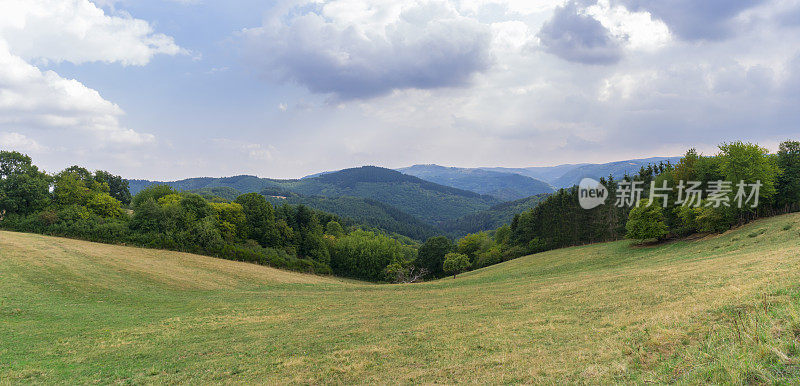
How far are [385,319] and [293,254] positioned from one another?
61475mm

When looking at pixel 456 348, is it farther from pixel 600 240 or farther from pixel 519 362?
pixel 600 240

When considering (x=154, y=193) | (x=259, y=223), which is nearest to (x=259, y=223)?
(x=259, y=223)

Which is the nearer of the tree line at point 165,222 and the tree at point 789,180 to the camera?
Result: the tree at point 789,180

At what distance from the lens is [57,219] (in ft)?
157

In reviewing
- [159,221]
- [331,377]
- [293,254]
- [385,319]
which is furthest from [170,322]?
[293,254]

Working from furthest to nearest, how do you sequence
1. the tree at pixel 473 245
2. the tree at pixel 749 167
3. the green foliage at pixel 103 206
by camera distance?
the tree at pixel 473 245 → the green foliage at pixel 103 206 → the tree at pixel 749 167

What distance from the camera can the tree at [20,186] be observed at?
4831 centimetres

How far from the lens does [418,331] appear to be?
16.7m

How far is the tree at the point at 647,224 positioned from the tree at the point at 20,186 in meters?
92.8

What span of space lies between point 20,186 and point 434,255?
77.8m

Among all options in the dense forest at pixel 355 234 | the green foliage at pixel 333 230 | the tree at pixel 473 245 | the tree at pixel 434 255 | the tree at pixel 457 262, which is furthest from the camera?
the green foliage at pixel 333 230

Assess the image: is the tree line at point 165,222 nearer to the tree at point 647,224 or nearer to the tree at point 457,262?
the tree at point 457,262

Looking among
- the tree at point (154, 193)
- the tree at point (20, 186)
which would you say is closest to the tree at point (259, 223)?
the tree at point (154, 193)

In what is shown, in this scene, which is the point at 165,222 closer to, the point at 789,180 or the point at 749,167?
the point at 749,167
